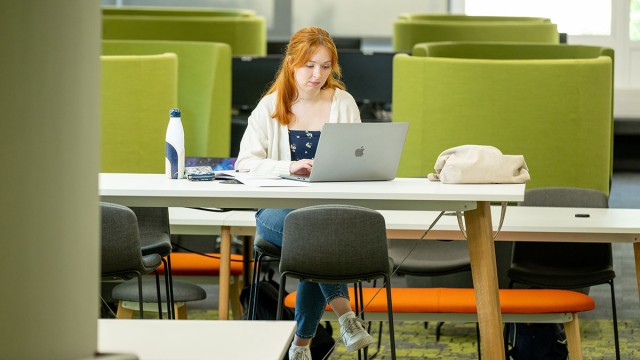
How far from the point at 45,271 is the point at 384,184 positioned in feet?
7.91

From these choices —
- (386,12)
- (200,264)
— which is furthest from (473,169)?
(386,12)

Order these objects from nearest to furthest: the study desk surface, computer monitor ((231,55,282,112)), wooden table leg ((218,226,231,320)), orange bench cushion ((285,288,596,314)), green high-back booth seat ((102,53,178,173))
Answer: the study desk surface, orange bench cushion ((285,288,596,314)), wooden table leg ((218,226,231,320)), green high-back booth seat ((102,53,178,173)), computer monitor ((231,55,282,112))

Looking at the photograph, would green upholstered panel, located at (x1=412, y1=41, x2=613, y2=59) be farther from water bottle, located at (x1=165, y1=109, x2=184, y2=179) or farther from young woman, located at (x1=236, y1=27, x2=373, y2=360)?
water bottle, located at (x1=165, y1=109, x2=184, y2=179)

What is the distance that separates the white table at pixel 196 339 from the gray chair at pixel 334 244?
1.49 m

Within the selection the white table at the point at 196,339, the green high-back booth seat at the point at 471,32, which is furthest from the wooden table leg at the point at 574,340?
the green high-back booth seat at the point at 471,32

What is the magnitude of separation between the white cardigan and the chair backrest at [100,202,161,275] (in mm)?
500

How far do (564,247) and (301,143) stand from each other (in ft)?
4.95

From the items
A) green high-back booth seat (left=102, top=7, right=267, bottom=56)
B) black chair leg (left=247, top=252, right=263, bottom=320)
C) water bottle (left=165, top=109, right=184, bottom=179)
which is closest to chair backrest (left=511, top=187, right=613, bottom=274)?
black chair leg (left=247, top=252, right=263, bottom=320)

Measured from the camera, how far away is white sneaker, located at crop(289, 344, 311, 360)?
3.71m

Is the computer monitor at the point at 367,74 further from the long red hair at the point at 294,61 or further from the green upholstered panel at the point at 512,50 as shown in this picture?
the long red hair at the point at 294,61

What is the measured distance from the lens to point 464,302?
3.95m

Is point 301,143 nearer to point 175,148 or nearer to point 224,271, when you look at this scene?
point 175,148

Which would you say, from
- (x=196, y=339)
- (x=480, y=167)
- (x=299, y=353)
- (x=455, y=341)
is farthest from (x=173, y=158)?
(x=455, y=341)

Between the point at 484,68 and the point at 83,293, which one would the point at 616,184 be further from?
the point at 83,293
